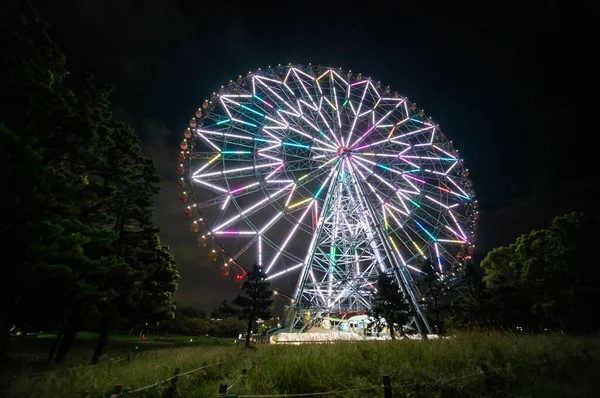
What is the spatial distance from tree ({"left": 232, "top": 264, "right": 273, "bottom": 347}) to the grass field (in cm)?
1466

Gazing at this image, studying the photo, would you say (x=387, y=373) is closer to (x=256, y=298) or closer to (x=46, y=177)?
(x=46, y=177)

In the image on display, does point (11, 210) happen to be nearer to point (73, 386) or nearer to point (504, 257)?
point (73, 386)

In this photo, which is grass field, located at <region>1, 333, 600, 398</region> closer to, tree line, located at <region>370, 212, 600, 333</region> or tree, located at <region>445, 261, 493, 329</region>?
tree line, located at <region>370, 212, 600, 333</region>

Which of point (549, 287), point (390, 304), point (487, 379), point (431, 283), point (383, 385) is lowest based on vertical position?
point (383, 385)

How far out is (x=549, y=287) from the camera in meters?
23.2

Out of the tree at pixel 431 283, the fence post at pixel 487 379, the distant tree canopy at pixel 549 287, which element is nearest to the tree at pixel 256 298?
the tree at pixel 431 283

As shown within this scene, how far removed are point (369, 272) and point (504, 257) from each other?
18599mm

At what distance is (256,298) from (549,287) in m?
22.9

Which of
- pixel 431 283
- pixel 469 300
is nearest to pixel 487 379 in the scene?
pixel 431 283

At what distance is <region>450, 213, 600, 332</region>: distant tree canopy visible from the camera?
2147cm

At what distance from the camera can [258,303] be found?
23.8m

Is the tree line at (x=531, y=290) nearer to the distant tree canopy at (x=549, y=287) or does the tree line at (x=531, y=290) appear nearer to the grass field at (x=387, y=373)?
the distant tree canopy at (x=549, y=287)

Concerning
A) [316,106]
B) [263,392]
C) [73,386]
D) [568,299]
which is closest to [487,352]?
[263,392]

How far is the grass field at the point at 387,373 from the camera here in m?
6.36
